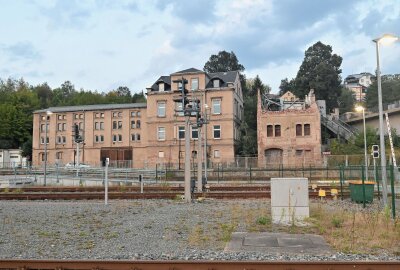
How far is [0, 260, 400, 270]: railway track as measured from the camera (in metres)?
7.33

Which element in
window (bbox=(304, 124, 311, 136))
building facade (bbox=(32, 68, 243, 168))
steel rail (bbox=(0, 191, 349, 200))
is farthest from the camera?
building facade (bbox=(32, 68, 243, 168))

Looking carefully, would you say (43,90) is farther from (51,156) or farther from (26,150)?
(51,156)

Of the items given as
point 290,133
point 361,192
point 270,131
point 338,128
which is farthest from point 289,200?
point 338,128

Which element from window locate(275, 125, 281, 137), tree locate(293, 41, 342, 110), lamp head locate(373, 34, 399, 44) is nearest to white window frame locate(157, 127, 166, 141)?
window locate(275, 125, 281, 137)

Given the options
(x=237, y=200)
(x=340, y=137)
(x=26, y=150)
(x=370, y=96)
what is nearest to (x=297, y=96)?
(x=340, y=137)

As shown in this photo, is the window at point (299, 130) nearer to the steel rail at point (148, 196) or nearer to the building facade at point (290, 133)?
the building facade at point (290, 133)

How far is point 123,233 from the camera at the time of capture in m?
11.7

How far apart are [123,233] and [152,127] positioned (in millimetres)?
50575

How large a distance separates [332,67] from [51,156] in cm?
5730

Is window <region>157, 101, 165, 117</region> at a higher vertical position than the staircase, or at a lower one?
higher

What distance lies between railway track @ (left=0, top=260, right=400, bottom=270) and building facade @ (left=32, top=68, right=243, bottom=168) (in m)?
42.8

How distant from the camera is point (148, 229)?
40.6 ft

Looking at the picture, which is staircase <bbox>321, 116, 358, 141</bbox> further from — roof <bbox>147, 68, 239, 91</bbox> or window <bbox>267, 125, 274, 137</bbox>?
roof <bbox>147, 68, 239, 91</bbox>

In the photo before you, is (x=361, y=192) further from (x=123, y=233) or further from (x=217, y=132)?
(x=217, y=132)
